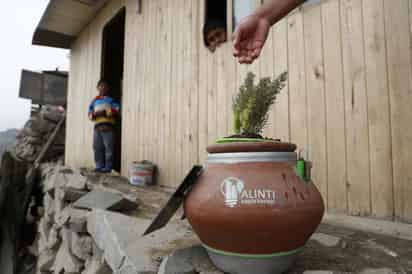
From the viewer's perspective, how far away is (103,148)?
4832mm

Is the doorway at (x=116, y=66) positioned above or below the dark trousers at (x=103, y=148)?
above

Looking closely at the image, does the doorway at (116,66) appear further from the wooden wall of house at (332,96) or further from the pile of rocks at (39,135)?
the wooden wall of house at (332,96)

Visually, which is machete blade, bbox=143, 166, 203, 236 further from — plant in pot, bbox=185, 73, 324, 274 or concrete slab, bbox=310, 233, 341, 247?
concrete slab, bbox=310, 233, 341, 247

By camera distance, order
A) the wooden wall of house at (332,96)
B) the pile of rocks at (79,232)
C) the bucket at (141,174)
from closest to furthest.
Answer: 1. the wooden wall of house at (332,96)
2. the pile of rocks at (79,232)
3. the bucket at (141,174)

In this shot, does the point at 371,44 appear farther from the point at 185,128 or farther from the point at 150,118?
the point at 150,118

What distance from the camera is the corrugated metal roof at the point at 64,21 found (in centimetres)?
514

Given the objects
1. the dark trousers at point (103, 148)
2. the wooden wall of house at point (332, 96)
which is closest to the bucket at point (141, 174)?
the wooden wall of house at point (332, 96)

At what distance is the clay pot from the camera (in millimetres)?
743

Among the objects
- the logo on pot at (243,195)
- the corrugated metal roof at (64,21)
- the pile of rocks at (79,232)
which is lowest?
the pile of rocks at (79,232)

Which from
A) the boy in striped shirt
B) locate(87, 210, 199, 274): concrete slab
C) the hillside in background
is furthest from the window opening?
the hillside in background

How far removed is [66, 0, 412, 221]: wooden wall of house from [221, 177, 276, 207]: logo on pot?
1.05 m

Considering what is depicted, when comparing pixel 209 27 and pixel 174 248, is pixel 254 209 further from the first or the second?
pixel 209 27

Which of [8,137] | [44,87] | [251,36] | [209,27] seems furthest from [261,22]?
[8,137]

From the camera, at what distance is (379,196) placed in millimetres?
1478
